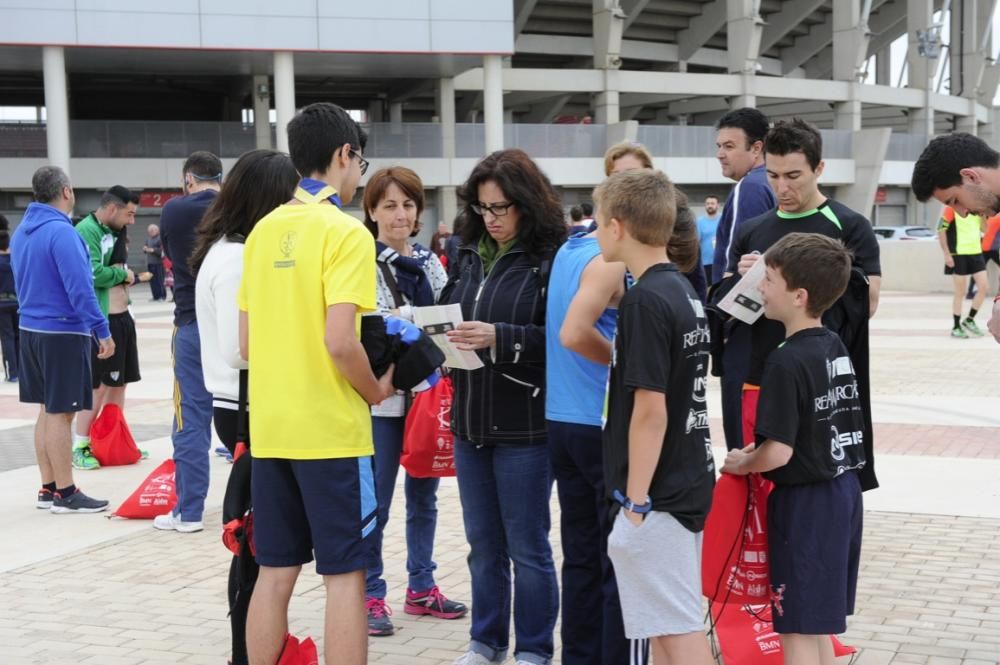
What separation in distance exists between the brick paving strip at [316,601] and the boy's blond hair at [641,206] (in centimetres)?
204

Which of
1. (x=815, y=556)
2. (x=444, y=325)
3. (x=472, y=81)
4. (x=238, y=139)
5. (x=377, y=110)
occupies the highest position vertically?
(x=472, y=81)

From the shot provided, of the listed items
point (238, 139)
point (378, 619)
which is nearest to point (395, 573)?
point (378, 619)

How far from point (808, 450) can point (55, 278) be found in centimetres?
510

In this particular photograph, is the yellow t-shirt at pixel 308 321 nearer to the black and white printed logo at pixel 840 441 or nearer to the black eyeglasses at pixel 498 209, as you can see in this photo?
the black eyeglasses at pixel 498 209

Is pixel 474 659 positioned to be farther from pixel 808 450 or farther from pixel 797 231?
pixel 797 231

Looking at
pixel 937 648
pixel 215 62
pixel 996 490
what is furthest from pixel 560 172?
pixel 937 648

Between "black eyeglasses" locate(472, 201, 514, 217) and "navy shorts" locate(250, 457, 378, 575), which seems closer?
"navy shorts" locate(250, 457, 378, 575)

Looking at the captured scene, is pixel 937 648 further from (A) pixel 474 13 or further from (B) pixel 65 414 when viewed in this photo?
(A) pixel 474 13

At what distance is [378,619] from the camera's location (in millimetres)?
5000

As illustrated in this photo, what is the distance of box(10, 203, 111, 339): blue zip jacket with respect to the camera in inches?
282

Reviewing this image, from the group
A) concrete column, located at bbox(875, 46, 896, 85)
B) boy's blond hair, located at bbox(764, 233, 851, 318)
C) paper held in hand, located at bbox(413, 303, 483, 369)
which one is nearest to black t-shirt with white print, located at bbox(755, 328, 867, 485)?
boy's blond hair, located at bbox(764, 233, 851, 318)

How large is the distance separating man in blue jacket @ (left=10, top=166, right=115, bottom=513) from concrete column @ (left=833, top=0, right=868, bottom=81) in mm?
47530

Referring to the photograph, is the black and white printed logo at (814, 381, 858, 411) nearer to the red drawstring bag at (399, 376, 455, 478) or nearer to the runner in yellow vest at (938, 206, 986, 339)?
the red drawstring bag at (399, 376, 455, 478)

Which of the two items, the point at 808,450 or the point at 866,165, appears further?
the point at 866,165
